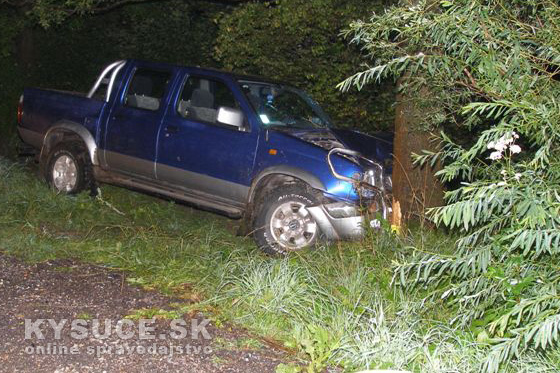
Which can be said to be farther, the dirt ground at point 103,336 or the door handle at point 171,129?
the door handle at point 171,129

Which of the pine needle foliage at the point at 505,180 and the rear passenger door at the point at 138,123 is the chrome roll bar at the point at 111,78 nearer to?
the rear passenger door at the point at 138,123

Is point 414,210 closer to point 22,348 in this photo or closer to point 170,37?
point 22,348

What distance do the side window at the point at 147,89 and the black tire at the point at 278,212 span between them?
7.02ft

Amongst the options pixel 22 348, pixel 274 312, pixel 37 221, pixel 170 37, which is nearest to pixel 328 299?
pixel 274 312

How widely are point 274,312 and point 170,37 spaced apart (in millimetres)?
9936

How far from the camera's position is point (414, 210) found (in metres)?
7.80

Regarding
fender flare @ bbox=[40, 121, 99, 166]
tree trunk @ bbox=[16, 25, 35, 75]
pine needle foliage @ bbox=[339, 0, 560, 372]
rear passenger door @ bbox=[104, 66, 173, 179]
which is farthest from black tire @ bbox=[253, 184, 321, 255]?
tree trunk @ bbox=[16, 25, 35, 75]

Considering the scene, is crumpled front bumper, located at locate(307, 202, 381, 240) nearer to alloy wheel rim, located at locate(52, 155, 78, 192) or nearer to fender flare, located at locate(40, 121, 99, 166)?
fender flare, located at locate(40, 121, 99, 166)

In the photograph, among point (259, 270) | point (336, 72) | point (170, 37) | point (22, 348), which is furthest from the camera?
point (170, 37)

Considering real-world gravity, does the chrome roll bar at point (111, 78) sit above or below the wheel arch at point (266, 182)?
above

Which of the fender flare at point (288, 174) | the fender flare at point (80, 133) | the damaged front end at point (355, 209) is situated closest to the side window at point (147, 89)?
the fender flare at point (80, 133)

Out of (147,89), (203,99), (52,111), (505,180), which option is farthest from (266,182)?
(505,180)

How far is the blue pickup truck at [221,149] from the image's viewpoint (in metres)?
7.84

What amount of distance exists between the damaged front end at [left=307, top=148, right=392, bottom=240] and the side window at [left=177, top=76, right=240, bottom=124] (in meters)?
1.67
